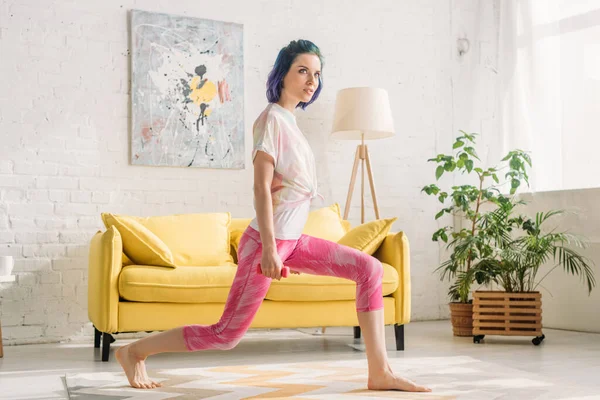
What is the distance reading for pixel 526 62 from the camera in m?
5.28

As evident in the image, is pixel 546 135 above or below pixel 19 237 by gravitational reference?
above

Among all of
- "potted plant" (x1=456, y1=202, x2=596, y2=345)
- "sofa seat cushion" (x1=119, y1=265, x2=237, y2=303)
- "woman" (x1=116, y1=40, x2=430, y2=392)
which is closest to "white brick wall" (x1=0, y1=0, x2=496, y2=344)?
"sofa seat cushion" (x1=119, y1=265, x2=237, y2=303)

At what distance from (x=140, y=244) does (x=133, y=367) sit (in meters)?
1.16

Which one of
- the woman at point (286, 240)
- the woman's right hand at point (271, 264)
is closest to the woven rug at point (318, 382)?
the woman at point (286, 240)

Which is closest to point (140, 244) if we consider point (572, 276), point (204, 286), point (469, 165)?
point (204, 286)

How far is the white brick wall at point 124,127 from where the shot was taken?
4430mm

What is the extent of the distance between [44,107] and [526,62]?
3383mm

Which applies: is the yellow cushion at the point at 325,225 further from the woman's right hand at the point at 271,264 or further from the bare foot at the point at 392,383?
the woman's right hand at the point at 271,264

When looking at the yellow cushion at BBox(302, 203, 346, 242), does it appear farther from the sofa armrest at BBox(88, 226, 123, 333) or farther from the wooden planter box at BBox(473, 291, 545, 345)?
the sofa armrest at BBox(88, 226, 123, 333)

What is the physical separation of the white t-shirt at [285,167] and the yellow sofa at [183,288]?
1.27 metres

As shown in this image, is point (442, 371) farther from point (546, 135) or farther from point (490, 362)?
point (546, 135)

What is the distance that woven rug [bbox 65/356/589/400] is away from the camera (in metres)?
2.61

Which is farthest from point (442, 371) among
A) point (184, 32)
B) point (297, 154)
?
point (184, 32)

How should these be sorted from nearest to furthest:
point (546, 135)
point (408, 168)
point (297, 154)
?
point (297, 154) < point (546, 135) < point (408, 168)
